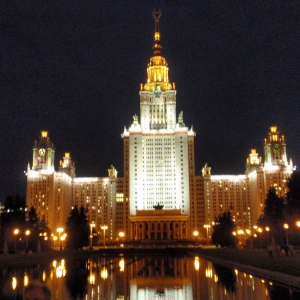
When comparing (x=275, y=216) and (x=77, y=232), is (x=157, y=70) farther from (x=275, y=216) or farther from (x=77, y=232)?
(x=275, y=216)

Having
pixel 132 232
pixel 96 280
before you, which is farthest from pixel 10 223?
pixel 132 232

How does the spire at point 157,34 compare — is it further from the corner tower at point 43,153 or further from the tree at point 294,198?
the tree at point 294,198

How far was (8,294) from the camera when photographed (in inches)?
873

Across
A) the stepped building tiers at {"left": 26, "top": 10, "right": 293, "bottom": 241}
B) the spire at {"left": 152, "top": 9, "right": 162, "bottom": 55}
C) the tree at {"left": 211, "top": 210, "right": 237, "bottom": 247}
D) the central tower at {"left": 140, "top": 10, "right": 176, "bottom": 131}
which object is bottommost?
the tree at {"left": 211, "top": 210, "right": 237, "bottom": 247}

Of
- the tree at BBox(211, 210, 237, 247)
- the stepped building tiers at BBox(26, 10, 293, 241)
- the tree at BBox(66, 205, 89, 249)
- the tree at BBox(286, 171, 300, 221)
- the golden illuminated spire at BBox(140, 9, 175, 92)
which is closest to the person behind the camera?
the tree at BBox(286, 171, 300, 221)

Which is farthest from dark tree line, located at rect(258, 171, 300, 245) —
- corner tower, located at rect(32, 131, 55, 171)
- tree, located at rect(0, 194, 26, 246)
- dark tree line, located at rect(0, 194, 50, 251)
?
corner tower, located at rect(32, 131, 55, 171)

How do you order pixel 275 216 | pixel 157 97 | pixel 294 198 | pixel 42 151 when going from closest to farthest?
pixel 294 198 < pixel 275 216 < pixel 42 151 < pixel 157 97

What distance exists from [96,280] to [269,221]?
50.8 meters

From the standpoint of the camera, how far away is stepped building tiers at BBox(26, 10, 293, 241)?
14800 cm


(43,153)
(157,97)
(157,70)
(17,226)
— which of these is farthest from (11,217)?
(157,70)

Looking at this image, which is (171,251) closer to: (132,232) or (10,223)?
(10,223)

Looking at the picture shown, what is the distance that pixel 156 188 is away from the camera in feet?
515

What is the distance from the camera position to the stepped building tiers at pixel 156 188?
Result: 486ft

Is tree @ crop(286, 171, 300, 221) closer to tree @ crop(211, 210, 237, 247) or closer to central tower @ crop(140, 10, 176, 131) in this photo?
tree @ crop(211, 210, 237, 247)
